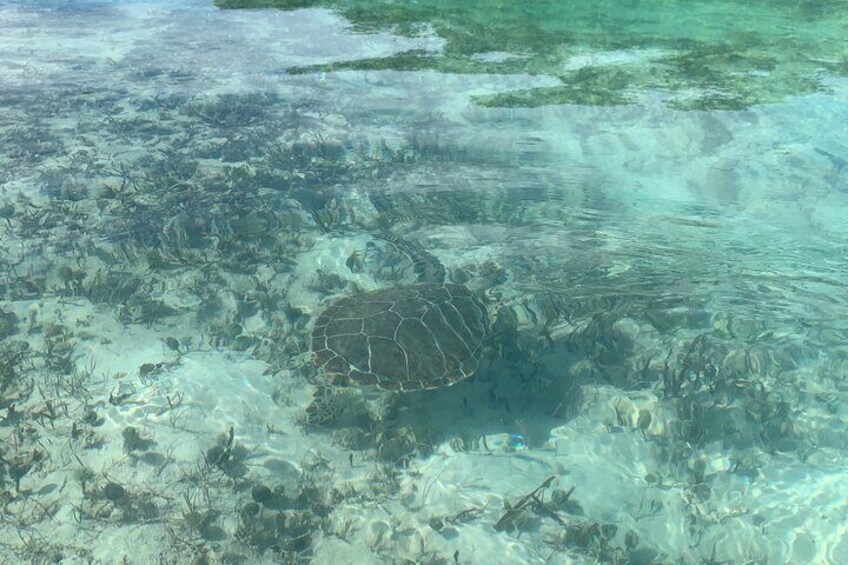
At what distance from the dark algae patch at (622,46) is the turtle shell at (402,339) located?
22.4ft

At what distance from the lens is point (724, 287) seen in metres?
7.59

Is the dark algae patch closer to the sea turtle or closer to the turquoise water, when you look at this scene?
the turquoise water

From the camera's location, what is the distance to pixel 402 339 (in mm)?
5871

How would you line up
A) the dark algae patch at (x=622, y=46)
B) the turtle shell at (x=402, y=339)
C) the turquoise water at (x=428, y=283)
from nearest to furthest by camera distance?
the turquoise water at (x=428, y=283) < the turtle shell at (x=402, y=339) < the dark algae patch at (x=622, y=46)

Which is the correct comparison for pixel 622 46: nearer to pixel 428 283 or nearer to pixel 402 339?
pixel 428 283

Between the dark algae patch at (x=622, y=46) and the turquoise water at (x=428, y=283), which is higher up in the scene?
the dark algae patch at (x=622, y=46)

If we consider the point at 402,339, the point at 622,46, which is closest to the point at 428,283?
the point at 402,339

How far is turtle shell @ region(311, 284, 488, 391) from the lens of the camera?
18.7ft

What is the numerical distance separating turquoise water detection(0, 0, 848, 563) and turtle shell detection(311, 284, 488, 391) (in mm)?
434

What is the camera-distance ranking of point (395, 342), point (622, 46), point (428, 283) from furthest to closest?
1. point (622, 46)
2. point (428, 283)
3. point (395, 342)

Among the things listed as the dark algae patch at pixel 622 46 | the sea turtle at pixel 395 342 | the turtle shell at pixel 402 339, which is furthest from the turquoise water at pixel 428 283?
the turtle shell at pixel 402 339

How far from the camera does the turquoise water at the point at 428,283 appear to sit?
503 cm

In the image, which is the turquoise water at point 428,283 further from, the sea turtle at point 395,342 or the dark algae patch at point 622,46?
the sea turtle at point 395,342

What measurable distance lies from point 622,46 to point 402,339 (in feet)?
41.7
